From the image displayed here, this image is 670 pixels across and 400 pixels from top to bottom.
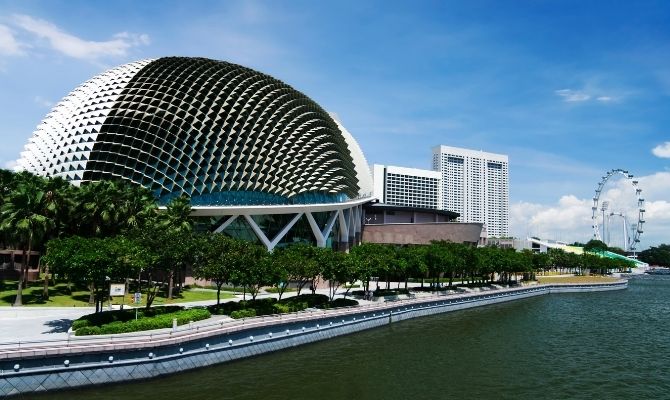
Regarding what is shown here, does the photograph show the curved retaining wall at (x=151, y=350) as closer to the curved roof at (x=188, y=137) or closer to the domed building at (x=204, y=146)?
the domed building at (x=204, y=146)

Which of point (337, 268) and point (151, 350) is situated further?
point (337, 268)

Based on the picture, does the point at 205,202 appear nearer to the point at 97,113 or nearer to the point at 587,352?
the point at 97,113

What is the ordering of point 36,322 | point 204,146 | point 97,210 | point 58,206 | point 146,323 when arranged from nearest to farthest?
point 146,323 < point 36,322 < point 58,206 < point 97,210 < point 204,146

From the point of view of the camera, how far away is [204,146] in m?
68.2

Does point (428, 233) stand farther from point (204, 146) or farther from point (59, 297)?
point (59, 297)

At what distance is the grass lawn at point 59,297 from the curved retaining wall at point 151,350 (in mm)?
14822

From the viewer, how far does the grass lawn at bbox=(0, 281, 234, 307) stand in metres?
39.9

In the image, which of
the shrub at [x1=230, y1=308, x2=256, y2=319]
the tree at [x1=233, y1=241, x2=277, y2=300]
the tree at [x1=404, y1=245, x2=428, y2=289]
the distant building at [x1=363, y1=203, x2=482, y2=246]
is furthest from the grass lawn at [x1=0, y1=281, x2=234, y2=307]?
the distant building at [x1=363, y1=203, x2=482, y2=246]

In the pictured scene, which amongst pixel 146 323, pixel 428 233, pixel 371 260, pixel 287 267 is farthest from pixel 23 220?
pixel 428 233

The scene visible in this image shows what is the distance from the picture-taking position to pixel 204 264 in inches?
1603

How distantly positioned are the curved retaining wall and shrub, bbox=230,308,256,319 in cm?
187

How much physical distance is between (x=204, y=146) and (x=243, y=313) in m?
37.6

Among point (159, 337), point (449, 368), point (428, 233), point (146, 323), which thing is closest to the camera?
point (159, 337)

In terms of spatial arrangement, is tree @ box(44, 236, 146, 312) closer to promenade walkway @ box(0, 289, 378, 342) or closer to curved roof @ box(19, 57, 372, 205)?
promenade walkway @ box(0, 289, 378, 342)
